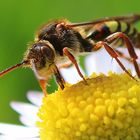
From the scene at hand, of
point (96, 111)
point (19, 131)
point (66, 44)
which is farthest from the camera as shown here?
point (19, 131)

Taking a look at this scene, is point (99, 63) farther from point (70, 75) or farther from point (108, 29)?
point (108, 29)

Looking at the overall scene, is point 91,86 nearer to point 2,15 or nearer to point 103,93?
point 103,93

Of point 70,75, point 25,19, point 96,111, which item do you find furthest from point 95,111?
point 25,19

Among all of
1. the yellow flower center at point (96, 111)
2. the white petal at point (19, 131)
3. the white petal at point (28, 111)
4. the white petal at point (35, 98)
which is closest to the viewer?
the yellow flower center at point (96, 111)

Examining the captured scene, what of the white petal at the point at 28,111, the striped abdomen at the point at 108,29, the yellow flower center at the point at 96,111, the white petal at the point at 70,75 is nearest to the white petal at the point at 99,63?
the white petal at the point at 70,75

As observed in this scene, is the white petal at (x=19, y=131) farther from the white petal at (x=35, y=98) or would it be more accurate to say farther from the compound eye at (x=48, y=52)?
the compound eye at (x=48, y=52)

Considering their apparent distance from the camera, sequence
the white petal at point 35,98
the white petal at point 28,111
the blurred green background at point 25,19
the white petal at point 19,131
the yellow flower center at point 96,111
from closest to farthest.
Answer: the yellow flower center at point 96,111 < the white petal at point 19,131 < the white petal at point 28,111 < the white petal at point 35,98 < the blurred green background at point 25,19
